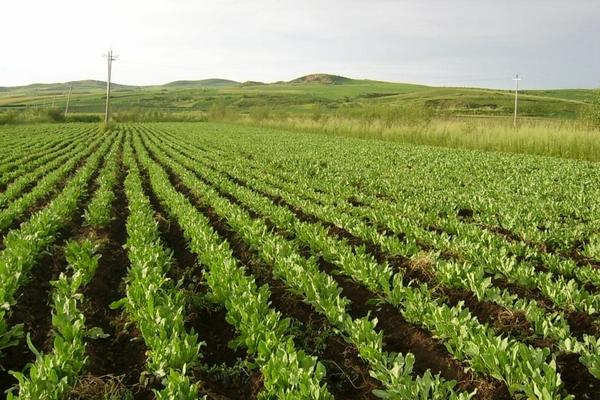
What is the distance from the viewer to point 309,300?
17.5 feet

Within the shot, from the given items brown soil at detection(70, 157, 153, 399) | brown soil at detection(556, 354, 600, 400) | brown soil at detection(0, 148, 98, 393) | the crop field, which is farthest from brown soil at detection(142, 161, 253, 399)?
brown soil at detection(556, 354, 600, 400)

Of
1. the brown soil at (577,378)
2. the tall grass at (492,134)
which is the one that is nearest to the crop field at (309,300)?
the brown soil at (577,378)

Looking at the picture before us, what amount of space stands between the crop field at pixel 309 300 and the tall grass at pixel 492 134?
9.46 m

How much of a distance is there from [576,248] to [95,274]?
744 cm

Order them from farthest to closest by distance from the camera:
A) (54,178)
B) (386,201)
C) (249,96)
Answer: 1. (249,96)
2. (54,178)
3. (386,201)

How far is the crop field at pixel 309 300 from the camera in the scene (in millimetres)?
3734

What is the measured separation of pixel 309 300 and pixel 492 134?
22.0m

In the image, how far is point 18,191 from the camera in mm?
13047

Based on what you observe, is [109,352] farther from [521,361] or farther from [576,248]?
[576,248]

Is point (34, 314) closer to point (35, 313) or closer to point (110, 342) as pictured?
point (35, 313)

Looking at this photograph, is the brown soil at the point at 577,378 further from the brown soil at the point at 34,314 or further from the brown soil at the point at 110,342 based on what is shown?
the brown soil at the point at 34,314

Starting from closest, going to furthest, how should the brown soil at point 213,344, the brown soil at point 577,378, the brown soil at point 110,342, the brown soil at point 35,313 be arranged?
the brown soil at point 577,378, the brown soil at point 110,342, the brown soil at point 213,344, the brown soil at point 35,313

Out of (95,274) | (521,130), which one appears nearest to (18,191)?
(95,274)

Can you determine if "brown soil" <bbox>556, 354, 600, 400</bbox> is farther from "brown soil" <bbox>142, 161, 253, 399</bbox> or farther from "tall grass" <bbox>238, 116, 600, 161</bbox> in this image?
"tall grass" <bbox>238, 116, 600, 161</bbox>
